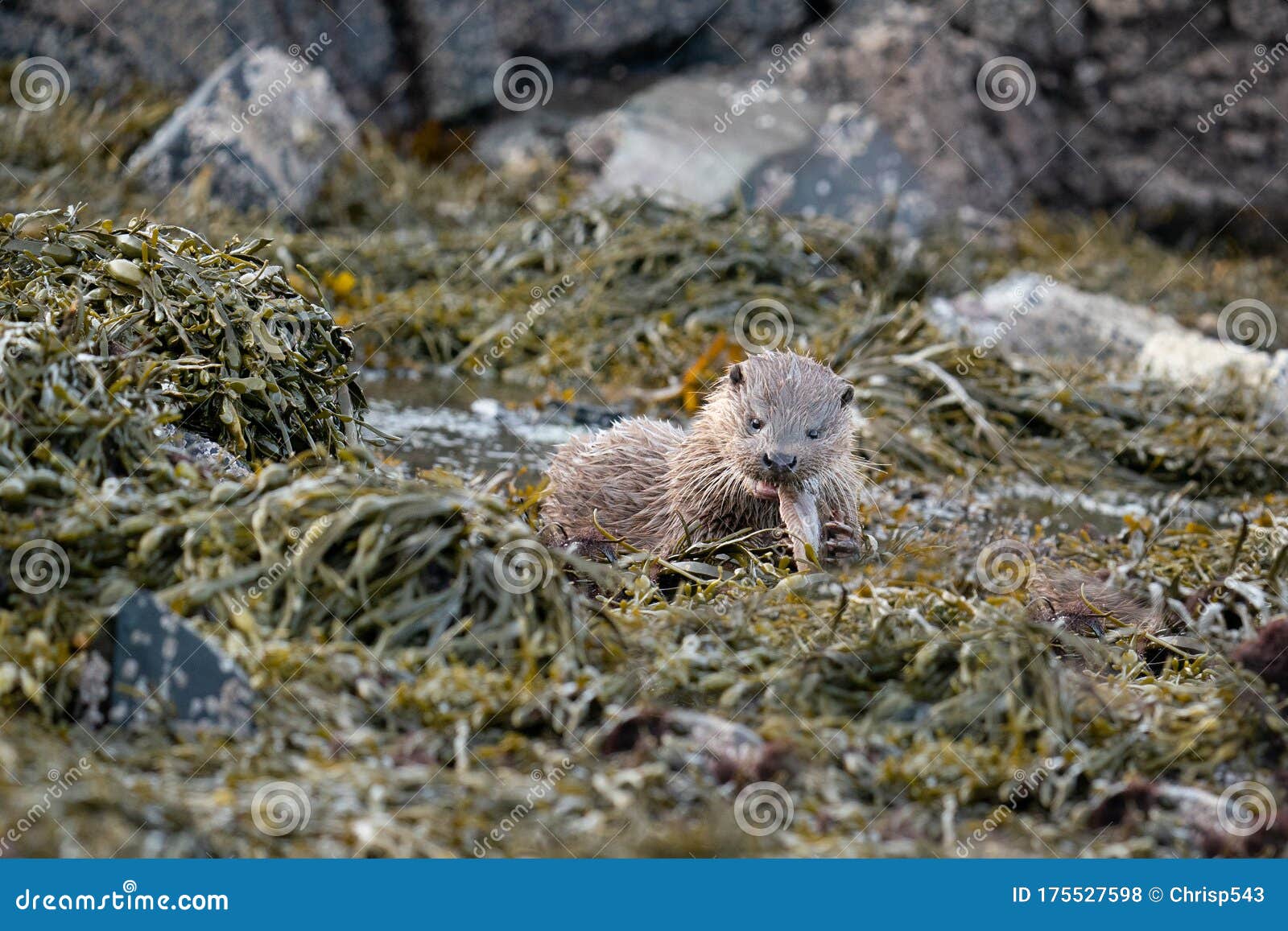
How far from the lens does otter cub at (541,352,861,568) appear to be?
444 centimetres

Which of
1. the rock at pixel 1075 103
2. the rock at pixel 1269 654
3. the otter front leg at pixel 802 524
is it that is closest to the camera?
the rock at pixel 1269 654

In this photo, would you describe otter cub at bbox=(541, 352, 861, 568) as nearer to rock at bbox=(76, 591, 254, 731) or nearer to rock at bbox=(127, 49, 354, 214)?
rock at bbox=(76, 591, 254, 731)

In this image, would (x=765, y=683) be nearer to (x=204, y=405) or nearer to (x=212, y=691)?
(x=212, y=691)

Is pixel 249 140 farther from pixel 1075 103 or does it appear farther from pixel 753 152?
pixel 1075 103

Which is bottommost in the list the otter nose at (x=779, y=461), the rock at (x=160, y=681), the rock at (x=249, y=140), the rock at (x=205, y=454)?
the rock at (x=160, y=681)

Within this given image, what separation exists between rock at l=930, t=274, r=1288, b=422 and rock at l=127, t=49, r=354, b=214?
415 centimetres

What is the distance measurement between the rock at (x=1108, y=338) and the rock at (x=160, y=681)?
4913mm

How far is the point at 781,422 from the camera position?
4.45 metres

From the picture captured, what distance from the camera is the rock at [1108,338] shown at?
7395 millimetres

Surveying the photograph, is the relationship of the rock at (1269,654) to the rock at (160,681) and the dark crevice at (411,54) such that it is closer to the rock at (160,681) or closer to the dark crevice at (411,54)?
the rock at (160,681)

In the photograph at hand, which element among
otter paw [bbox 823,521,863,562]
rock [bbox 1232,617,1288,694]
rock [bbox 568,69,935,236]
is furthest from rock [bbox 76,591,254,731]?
rock [bbox 568,69,935,236]

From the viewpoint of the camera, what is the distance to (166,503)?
11.0ft

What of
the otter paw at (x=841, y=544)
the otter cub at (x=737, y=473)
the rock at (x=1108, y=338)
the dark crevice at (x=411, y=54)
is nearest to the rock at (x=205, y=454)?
the otter cub at (x=737, y=473)

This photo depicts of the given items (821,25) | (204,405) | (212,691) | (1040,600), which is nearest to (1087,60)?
(821,25)
